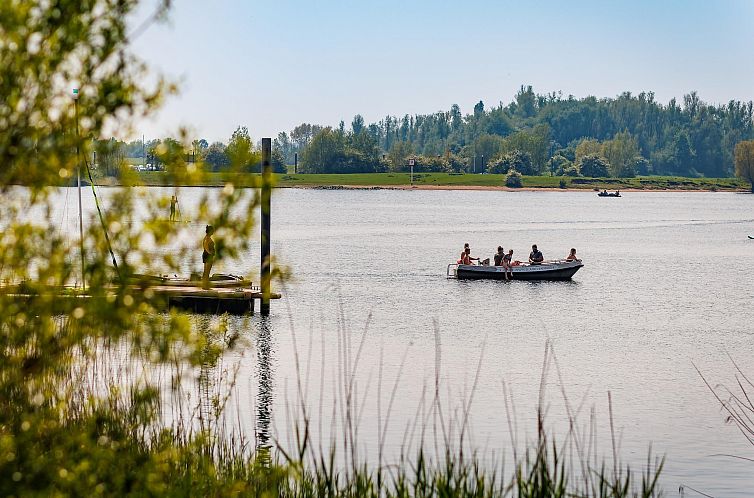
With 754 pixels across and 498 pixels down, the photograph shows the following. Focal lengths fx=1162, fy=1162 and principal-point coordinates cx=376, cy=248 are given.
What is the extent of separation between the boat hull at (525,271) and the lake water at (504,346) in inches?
20.2

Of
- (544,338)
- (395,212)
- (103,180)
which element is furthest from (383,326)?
(395,212)

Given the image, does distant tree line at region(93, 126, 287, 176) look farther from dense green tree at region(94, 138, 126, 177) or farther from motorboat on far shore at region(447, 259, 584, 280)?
motorboat on far shore at region(447, 259, 584, 280)

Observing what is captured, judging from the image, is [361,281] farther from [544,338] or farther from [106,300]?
[106,300]

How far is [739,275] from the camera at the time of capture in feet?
201

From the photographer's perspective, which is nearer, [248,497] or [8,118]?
[8,118]

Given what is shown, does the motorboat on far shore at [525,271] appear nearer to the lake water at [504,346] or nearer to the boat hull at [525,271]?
the boat hull at [525,271]

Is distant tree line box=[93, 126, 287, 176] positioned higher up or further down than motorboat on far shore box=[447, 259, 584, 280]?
higher up

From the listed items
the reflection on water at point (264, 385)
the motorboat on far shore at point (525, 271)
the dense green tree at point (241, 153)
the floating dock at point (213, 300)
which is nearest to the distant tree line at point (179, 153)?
the dense green tree at point (241, 153)

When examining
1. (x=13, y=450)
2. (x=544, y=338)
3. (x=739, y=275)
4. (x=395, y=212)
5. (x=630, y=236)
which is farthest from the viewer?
(x=395, y=212)

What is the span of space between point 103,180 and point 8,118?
63cm

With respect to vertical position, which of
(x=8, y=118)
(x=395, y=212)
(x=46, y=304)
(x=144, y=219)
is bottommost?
(x=395, y=212)

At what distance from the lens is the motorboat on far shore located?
50.9 meters

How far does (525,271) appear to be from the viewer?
51.1 metres

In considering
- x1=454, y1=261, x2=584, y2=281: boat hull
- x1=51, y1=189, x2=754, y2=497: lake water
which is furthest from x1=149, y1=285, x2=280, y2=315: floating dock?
x1=454, y1=261, x2=584, y2=281: boat hull
